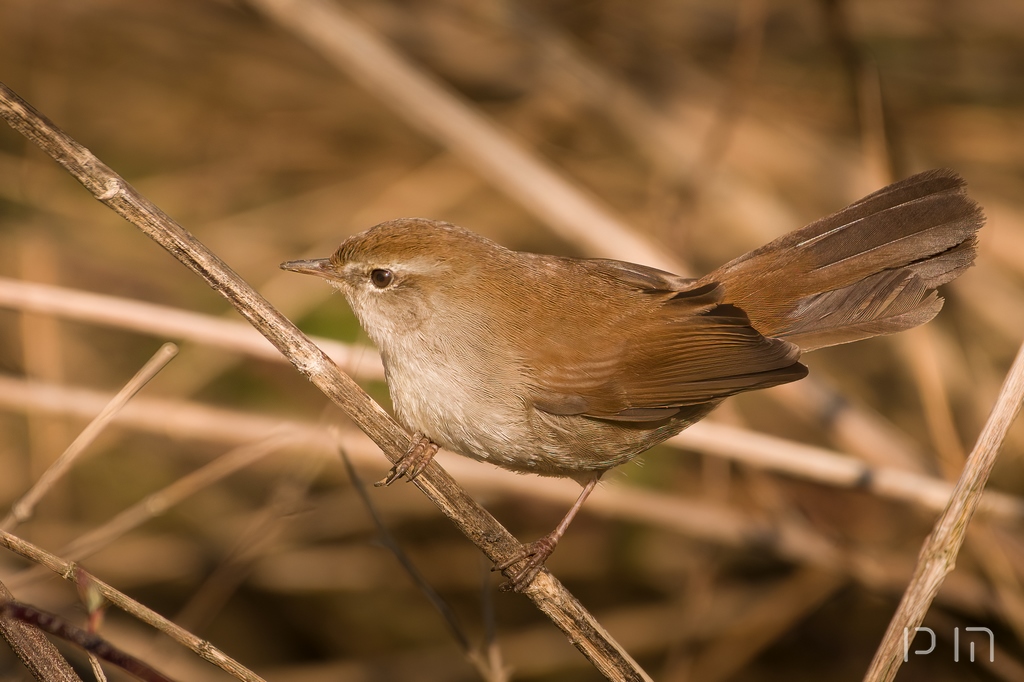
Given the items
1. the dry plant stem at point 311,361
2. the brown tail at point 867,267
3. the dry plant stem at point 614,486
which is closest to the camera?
the dry plant stem at point 311,361

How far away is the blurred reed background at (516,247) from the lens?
3561mm

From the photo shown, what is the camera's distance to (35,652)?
6.08 ft

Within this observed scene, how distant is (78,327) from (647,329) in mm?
3356

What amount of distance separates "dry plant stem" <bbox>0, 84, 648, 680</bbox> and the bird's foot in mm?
24

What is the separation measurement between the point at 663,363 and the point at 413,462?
0.79 m

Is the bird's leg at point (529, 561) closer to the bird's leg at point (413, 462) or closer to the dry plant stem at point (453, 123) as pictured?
the bird's leg at point (413, 462)

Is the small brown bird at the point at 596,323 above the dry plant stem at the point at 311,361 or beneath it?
above

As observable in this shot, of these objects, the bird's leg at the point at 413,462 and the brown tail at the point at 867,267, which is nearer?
the bird's leg at the point at 413,462

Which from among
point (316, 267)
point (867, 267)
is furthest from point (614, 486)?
point (316, 267)

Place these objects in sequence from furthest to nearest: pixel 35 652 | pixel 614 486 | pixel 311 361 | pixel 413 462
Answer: pixel 614 486
pixel 413 462
pixel 311 361
pixel 35 652

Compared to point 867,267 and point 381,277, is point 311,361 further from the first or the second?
point 867,267

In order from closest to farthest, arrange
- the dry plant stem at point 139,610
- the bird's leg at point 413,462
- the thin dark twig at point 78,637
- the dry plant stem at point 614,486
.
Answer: the thin dark twig at point 78,637 → the dry plant stem at point 139,610 → the bird's leg at point 413,462 → the dry plant stem at point 614,486

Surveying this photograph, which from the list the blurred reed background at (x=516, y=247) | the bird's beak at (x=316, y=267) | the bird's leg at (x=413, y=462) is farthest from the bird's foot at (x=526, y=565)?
the bird's beak at (x=316, y=267)

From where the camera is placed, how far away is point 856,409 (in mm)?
3604
